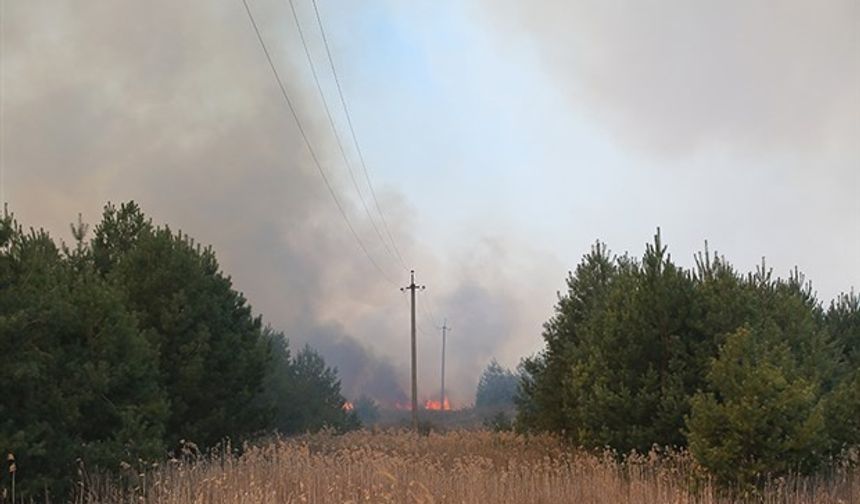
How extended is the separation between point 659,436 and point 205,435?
1178 centimetres

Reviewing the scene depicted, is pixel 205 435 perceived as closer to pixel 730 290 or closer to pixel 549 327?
pixel 549 327

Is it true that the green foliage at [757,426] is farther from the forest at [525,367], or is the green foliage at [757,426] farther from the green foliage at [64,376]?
the green foliage at [64,376]

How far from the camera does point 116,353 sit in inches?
572

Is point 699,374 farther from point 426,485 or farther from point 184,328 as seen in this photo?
point 184,328

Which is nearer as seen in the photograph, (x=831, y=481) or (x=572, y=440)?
(x=831, y=481)

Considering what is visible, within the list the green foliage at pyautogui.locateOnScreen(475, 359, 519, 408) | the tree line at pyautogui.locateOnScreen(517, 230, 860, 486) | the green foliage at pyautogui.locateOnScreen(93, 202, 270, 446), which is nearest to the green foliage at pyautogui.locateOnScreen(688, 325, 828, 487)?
the tree line at pyautogui.locateOnScreen(517, 230, 860, 486)

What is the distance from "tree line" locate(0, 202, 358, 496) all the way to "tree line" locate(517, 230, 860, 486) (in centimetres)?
865

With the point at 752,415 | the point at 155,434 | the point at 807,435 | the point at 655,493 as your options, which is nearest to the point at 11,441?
the point at 155,434

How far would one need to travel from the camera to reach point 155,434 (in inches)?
585

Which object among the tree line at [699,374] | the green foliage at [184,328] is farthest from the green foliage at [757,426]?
the green foliage at [184,328]

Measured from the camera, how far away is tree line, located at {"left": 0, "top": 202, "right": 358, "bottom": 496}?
1189 cm

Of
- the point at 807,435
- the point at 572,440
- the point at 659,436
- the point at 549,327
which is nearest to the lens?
the point at 807,435

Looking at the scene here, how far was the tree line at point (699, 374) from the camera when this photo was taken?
12609 mm

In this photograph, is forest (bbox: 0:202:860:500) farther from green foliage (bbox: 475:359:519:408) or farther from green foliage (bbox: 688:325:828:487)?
green foliage (bbox: 475:359:519:408)
